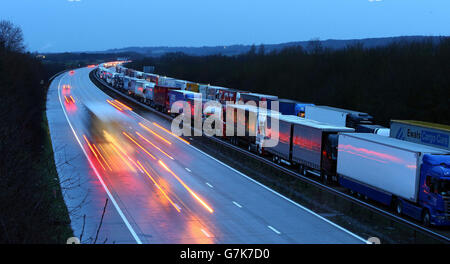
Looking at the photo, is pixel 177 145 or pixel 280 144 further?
pixel 177 145

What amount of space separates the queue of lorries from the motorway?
11.2 feet

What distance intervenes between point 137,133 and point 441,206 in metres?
37.8

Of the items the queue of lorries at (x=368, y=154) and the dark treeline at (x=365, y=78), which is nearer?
the queue of lorries at (x=368, y=154)

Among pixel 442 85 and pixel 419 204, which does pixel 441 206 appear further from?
pixel 442 85

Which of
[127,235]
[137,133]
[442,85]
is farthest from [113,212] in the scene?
[442,85]

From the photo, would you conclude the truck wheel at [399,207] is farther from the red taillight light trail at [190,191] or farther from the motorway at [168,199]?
the red taillight light trail at [190,191]

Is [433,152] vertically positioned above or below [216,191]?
above

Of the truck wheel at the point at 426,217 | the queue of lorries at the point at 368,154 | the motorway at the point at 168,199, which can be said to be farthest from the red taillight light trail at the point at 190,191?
the truck wheel at the point at 426,217

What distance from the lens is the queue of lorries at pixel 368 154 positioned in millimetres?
22672

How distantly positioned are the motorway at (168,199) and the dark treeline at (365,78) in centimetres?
2849

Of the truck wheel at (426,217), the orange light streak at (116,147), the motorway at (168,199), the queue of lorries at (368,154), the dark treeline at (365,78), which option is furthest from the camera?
the dark treeline at (365,78)
